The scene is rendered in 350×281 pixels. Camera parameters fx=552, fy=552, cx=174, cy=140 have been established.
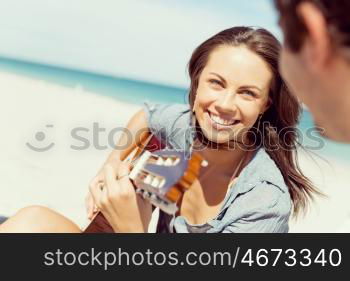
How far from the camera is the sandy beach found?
3.28 m

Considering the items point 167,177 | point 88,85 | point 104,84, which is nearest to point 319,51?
point 167,177

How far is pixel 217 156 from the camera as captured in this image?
2.02 meters

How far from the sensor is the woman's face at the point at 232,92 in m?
1.76

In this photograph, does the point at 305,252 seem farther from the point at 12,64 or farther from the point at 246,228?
the point at 12,64

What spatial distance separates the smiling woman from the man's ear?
985mm

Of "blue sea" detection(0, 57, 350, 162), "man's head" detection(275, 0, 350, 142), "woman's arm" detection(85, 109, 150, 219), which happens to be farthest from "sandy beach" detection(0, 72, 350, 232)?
"man's head" detection(275, 0, 350, 142)

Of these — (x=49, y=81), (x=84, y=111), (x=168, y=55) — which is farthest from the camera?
→ (x=168, y=55)

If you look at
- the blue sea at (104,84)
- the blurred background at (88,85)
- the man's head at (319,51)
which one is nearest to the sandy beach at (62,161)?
the blurred background at (88,85)

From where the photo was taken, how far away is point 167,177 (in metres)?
1.49

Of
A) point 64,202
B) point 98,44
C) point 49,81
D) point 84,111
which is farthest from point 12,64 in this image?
point 64,202

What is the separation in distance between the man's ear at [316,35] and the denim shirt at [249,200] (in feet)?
3.42

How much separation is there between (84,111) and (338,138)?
5798mm

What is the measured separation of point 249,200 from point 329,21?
1108mm

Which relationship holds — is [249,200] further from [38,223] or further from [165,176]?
[38,223]
